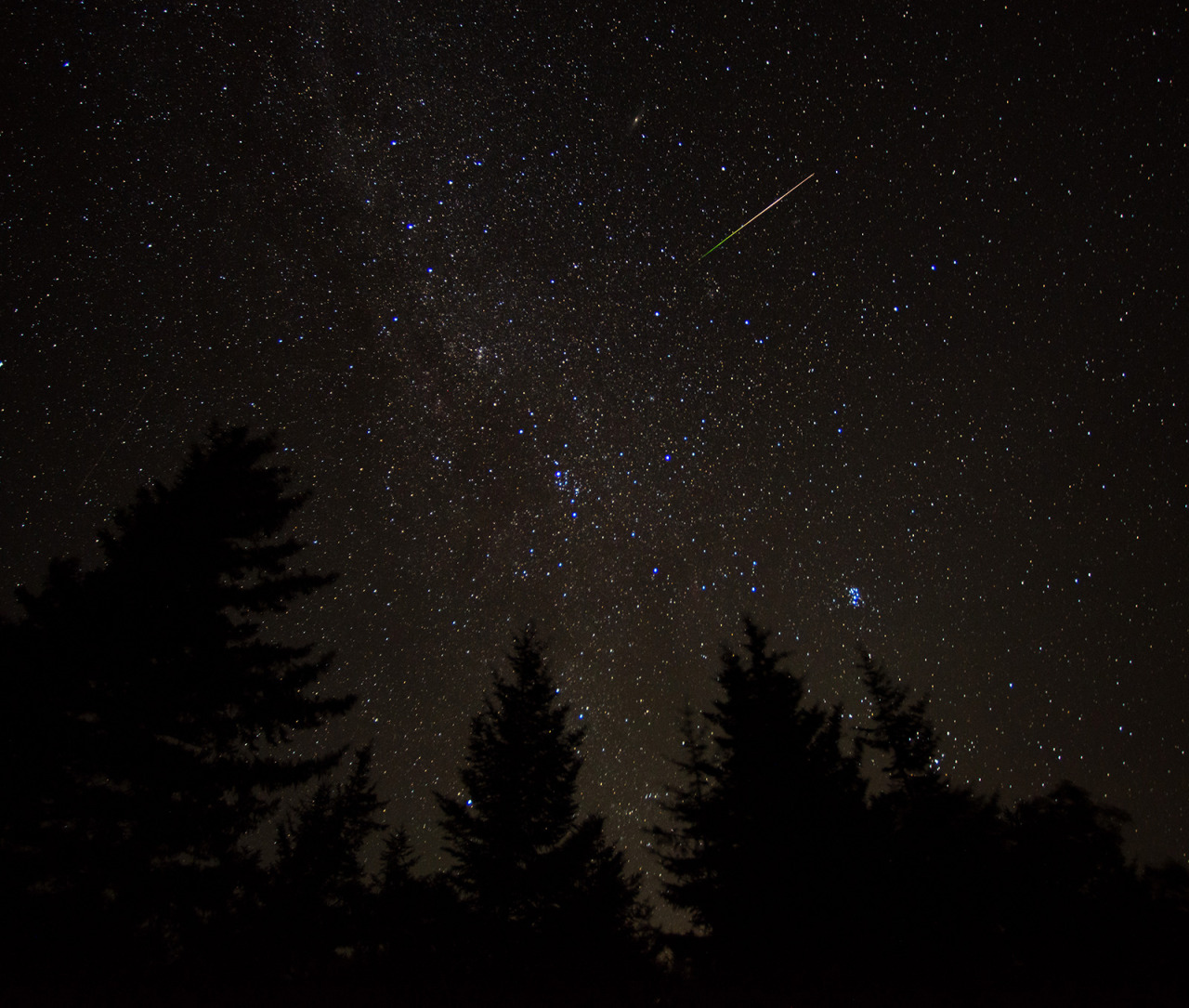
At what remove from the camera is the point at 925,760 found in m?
12.1

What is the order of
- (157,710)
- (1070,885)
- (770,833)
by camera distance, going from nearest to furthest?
(157,710)
(770,833)
(1070,885)

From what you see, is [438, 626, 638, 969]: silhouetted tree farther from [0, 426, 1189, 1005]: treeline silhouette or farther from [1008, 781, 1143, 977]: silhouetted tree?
[1008, 781, 1143, 977]: silhouetted tree

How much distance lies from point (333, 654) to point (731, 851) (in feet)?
27.5

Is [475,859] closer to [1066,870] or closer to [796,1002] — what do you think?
[796,1002]

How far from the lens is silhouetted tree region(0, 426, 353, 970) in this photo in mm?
5805

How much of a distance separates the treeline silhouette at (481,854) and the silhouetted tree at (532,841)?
54mm

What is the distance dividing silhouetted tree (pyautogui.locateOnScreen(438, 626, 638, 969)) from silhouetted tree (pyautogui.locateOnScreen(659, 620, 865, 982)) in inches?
74.2

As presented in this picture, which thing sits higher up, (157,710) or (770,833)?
(157,710)

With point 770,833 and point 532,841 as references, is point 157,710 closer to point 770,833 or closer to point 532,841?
point 532,841

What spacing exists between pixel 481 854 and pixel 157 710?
22.5ft

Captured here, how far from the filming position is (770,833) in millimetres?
10031

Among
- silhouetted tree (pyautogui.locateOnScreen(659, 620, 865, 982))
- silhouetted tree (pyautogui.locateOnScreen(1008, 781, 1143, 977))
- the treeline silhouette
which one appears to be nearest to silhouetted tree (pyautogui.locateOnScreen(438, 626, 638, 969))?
the treeline silhouette

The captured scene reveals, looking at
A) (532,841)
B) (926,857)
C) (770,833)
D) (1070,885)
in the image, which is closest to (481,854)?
(532,841)

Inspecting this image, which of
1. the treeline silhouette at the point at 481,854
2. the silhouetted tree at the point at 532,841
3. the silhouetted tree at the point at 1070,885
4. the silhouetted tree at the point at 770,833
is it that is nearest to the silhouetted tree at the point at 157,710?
the treeline silhouette at the point at 481,854
